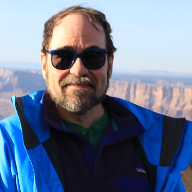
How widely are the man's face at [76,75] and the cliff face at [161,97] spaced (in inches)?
3180

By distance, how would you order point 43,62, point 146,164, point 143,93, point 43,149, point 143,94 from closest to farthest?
point 43,149, point 146,164, point 43,62, point 143,93, point 143,94

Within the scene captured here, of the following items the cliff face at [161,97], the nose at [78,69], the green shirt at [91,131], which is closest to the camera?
the nose at [78,69]

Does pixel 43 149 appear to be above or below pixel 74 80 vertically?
below

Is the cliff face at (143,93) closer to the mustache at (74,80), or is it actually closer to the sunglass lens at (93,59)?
the sunglass lens at (93,59)

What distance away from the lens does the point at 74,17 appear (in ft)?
5.63

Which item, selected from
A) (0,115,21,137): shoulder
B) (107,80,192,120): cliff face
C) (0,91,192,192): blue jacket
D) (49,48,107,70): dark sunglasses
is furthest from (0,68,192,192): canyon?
(0,115,21,137): shoulder

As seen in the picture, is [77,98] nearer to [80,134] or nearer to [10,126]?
[80,134]

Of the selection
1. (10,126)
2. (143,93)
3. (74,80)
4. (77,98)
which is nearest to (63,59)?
(74,80)

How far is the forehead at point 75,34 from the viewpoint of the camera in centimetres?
165

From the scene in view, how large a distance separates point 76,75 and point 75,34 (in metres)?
0.29

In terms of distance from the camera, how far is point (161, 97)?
3351 inches

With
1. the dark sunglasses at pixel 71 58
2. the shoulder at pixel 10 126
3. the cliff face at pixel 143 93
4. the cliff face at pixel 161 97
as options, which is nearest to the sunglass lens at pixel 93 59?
the dark sunglasses at pixel 71 58

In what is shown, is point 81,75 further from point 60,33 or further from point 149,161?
point 149,161

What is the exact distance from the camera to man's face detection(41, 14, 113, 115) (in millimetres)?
1633
